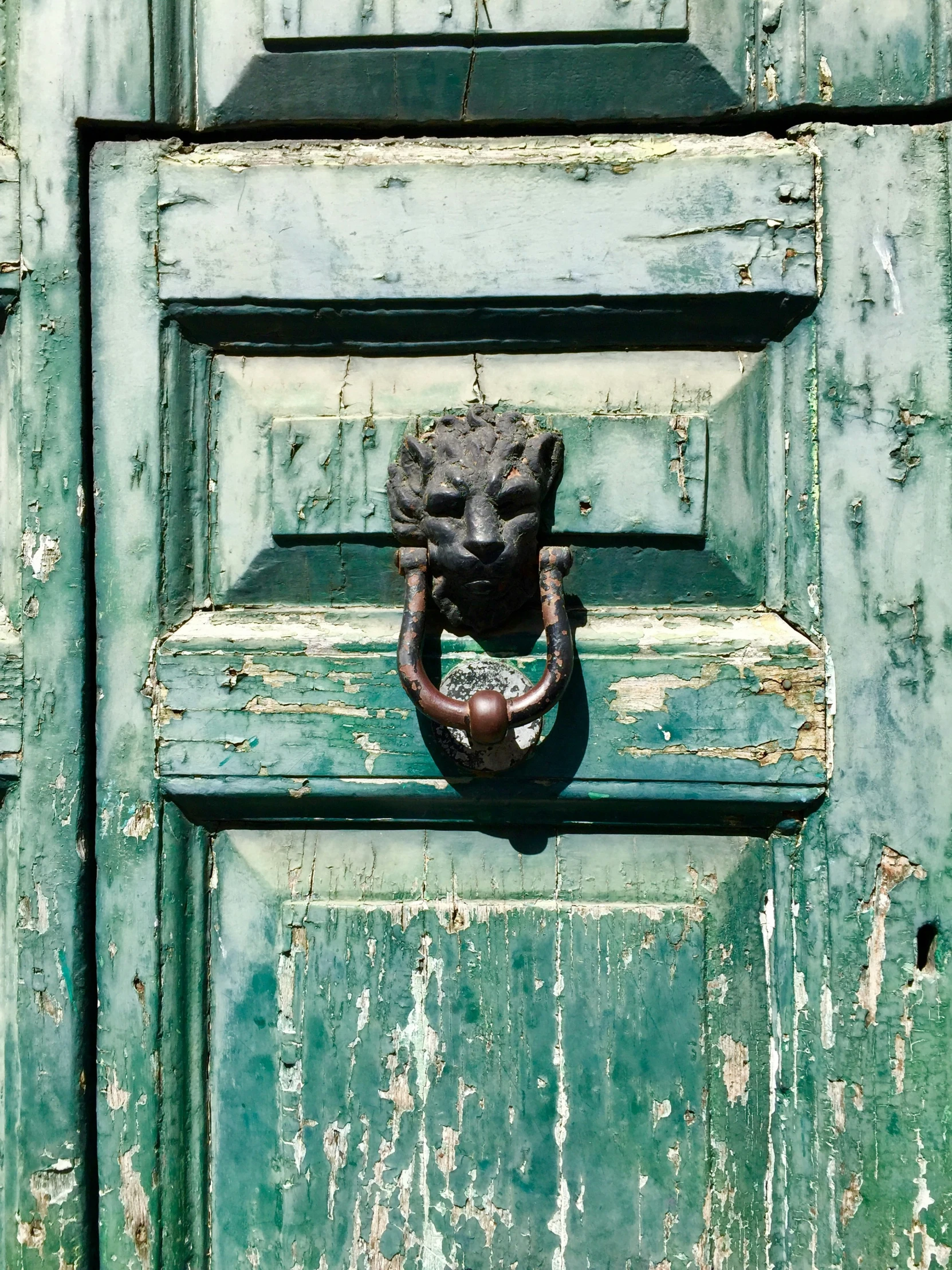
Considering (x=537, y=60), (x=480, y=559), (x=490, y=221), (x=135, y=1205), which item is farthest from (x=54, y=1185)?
(x=537, y=60)

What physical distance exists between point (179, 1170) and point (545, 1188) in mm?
288

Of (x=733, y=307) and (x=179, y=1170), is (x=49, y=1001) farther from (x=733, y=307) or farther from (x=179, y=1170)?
(x=733, y=307)

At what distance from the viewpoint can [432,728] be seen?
0.72 metres

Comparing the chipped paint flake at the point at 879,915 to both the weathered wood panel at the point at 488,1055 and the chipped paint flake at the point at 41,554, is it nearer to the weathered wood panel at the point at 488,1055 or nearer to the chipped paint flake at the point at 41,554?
the weathered wood panel at the point at 488,1055

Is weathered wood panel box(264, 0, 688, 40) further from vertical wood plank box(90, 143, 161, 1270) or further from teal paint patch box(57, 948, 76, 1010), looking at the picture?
teal paint patch box(57, 948, 76, 1010)

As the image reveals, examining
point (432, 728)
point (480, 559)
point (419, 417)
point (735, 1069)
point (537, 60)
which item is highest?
Result: point (537, 60)

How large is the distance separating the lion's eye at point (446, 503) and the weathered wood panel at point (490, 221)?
164 mm

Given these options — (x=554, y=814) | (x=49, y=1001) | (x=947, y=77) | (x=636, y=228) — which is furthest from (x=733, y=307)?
(x=49, y=1001)

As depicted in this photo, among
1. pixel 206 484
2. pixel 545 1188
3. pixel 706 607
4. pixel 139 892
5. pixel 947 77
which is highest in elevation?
pixel 947 77

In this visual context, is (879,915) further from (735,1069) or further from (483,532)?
(483,532)

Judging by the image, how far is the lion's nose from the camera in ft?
2.17

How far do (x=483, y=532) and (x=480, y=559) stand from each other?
0.02 metres

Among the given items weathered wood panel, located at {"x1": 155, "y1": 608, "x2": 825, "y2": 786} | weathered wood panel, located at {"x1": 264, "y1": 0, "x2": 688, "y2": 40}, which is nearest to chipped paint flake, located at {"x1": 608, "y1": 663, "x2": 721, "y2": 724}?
weathered wood panel, located at {"x1": 155, "y1": 608, "x2": 825, "y2": 786}

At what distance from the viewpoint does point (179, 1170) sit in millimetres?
732
